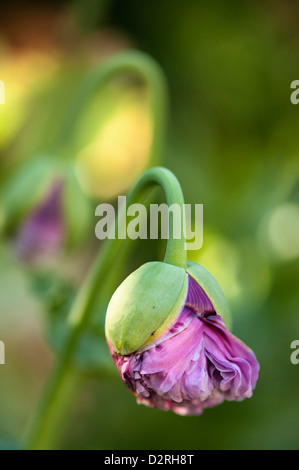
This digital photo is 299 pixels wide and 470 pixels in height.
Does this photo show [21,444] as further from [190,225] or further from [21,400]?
[190,225]

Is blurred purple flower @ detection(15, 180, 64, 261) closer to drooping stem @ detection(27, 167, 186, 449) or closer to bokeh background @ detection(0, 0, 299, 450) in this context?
bokeh background @ detection(0, 0, 299, 450)

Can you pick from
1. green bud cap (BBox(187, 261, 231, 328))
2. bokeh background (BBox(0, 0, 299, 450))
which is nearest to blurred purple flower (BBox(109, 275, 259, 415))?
green bud cap (BBox(187, 261, 231, 328))

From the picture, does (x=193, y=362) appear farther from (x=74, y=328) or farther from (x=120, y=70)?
(x=120, y=70)

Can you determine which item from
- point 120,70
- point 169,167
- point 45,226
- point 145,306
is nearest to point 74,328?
point 45,226

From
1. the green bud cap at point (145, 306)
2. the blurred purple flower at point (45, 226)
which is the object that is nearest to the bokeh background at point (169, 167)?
the blurred purple flower at point (45, 226)

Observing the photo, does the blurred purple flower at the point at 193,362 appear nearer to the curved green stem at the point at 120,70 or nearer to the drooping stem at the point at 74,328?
the drooping stem at the point at 74,328
